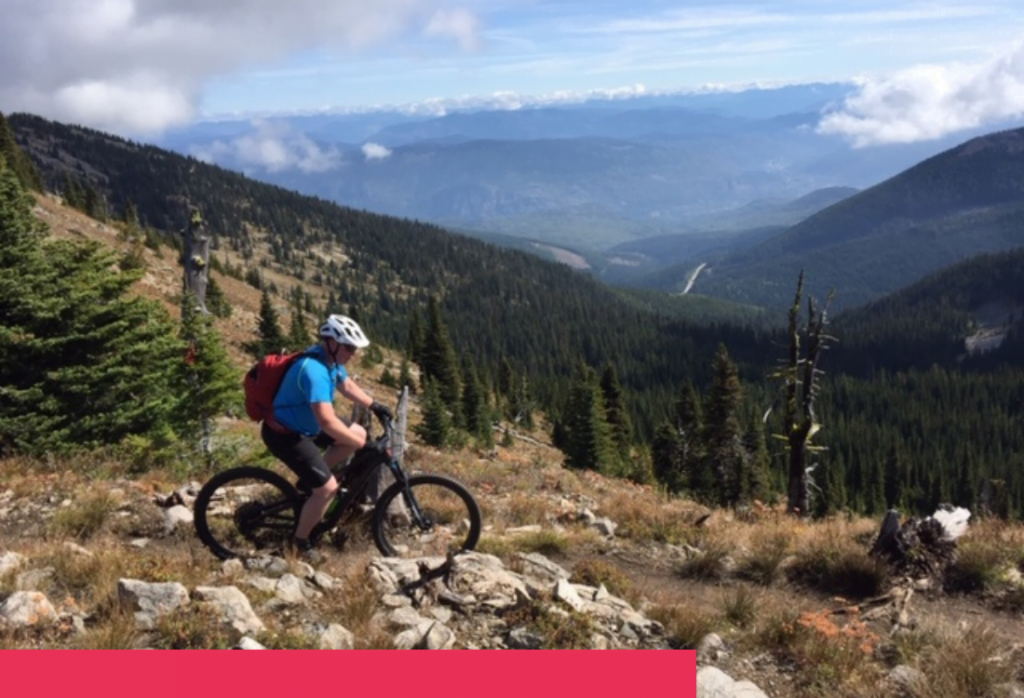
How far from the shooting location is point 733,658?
6.24 m

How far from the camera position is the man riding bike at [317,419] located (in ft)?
21.7

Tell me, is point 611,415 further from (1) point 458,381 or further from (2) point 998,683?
(2) point 998,683

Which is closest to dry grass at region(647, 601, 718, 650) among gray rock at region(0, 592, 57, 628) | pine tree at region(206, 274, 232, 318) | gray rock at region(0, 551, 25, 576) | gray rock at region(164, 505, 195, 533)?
gray rock at region(0, 592, 57, 628)

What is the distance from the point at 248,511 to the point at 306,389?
220cm

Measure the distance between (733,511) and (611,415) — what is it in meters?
47.8

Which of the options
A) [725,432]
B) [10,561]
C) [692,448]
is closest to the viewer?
[10,561]

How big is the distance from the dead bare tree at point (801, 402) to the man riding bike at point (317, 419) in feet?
56.3

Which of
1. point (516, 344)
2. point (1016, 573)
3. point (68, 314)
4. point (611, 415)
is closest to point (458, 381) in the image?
point (611, 415)

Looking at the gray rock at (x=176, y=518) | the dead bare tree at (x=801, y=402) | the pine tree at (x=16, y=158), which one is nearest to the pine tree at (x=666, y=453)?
the dead bare tree at (x=801, y=402)

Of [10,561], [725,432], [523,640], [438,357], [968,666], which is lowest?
[725,432]

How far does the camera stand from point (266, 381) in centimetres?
681

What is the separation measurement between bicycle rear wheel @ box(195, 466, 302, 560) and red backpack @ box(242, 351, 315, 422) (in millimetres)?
1001

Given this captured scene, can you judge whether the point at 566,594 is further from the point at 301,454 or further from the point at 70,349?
the point at 70,349

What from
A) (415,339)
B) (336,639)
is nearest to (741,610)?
(336,639)
